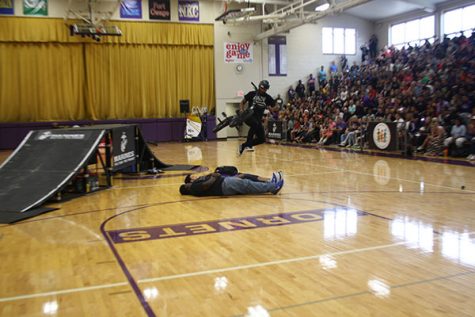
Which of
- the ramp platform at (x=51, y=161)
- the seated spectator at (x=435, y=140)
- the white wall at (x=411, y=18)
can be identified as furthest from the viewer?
the white wall at (x=411, y=18)

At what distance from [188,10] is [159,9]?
4.97ft

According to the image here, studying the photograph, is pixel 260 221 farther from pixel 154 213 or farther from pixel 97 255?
pixel 97 255

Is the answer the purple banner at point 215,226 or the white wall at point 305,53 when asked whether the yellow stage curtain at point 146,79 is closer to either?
the white wall at point 305,53

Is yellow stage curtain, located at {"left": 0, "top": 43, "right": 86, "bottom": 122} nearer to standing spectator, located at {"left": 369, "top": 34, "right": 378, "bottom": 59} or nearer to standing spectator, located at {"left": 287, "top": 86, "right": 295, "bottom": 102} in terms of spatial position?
standing spectator, located at {"left": 287, "top": 86, "right": 295, "bottom": 102}

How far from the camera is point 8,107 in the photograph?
21.7m

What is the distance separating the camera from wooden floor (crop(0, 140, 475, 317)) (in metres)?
3.59

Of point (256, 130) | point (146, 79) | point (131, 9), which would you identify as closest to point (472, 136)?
point (256, 130)

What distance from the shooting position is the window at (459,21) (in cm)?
2217

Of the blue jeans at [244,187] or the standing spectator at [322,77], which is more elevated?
the standing spectator at [322,77]

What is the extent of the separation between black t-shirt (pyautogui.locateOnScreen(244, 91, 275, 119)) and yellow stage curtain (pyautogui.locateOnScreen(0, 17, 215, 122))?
13862 millimetres

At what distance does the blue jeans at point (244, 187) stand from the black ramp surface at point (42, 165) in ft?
8.47

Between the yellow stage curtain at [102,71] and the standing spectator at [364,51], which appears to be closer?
the yellow stage curtain at [102,71]

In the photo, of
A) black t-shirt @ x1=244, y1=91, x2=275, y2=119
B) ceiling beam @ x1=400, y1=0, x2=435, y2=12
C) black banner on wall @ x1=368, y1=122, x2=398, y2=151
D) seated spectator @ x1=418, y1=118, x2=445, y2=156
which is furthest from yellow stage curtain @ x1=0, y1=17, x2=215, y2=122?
black t-shirt @ x1=244, y1=91, x2=275, y2=119

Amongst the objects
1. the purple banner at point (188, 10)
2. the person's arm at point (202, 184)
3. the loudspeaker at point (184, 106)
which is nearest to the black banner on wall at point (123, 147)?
the person's arm at point (202, 184)
